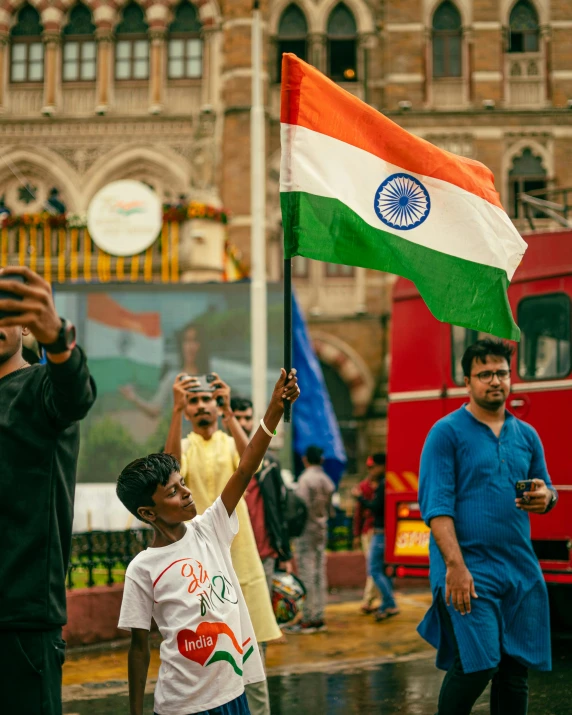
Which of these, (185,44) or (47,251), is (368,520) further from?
(185,44)

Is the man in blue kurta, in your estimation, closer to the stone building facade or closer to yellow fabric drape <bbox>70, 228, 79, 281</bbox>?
yellow fabric drape <bbox>70, 228, 79, 281</bbox>

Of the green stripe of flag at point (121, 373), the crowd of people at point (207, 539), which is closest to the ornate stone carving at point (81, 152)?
the green stripe of flag at point (121, 373)

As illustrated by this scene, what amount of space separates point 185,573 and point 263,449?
53 centimetres

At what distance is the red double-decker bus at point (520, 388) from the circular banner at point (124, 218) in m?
7.76

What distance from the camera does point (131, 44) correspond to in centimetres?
2666

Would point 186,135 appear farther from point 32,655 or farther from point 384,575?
point 32,655

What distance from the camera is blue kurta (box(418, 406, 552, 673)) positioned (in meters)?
4.35

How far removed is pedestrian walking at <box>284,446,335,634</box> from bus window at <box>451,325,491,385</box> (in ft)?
6.00

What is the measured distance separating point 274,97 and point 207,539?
78.4ft

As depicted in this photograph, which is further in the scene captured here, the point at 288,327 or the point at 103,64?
the point at 103,64

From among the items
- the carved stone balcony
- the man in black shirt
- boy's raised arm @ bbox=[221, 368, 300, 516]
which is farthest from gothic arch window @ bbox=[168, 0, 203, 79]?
the man in black shirt

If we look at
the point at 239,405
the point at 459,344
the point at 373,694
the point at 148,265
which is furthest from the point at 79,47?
the point at 373,694

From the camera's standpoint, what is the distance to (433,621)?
462 centimetres

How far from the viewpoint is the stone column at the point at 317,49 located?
86.6 feet
